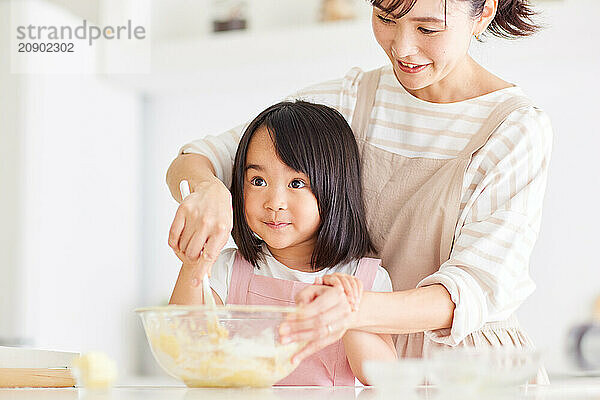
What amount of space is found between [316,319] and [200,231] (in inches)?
9.1

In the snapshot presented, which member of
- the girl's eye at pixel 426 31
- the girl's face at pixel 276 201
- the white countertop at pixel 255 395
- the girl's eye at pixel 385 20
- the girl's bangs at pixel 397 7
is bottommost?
the white countertop at pixel 255 395

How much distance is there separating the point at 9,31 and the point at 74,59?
264 millimetres

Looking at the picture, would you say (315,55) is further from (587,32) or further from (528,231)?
(528,231)

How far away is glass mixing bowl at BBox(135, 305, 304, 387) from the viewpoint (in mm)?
893

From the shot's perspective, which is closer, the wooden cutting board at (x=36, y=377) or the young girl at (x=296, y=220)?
the wooden cutting board at (x=36, y=377)

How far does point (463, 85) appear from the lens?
1.46 metres

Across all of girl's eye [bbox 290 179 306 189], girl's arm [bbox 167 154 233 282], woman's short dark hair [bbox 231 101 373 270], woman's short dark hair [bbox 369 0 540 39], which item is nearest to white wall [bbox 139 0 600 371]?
woman's short dark hair [bbox 369 0 540 39]

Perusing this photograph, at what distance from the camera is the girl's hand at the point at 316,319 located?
90cm

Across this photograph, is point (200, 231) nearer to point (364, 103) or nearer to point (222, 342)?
point (222, 342)

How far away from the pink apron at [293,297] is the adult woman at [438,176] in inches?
5.5

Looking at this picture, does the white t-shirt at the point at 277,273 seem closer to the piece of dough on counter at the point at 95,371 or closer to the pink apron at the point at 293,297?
the pink apron at the point at 293,297

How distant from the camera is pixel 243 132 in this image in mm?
1500

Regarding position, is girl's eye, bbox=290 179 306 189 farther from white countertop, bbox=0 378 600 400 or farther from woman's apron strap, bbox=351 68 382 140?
white countertop, bbox=0 378 600 400

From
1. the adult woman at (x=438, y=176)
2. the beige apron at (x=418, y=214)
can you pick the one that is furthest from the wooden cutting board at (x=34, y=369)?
the beige apron at (x=418, y=214)
